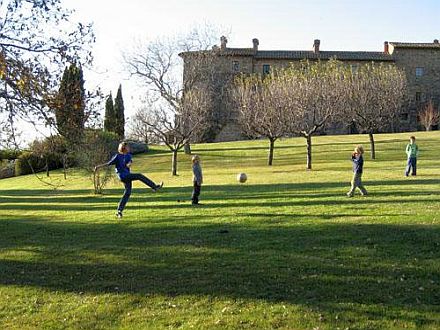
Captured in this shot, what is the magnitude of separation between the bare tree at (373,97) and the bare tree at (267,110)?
18.8ft

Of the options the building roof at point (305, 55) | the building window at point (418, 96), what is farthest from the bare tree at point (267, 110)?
the building window at point (418, 96)

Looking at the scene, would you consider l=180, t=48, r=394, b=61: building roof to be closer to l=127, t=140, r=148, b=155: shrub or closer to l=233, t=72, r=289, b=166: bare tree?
l=127, t=140, r=148, b=155: shrub

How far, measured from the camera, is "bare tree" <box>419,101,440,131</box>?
64125 mm

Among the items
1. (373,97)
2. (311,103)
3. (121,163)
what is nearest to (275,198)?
(121,163)

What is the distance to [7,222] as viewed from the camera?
15461mm

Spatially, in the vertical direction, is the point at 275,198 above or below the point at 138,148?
below

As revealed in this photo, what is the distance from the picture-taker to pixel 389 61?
244 feet

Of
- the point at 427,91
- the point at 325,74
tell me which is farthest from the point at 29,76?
the point at 427,91

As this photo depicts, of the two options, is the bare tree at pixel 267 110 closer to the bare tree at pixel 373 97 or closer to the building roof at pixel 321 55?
the bare tree at pixel 373 97

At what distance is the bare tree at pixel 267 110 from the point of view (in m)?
37.0

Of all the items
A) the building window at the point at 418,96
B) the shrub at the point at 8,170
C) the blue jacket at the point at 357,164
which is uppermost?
the building window at the point at 418,96

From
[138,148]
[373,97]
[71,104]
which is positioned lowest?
[138,148]

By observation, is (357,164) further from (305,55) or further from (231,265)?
(305,55)

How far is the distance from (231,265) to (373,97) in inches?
1438
